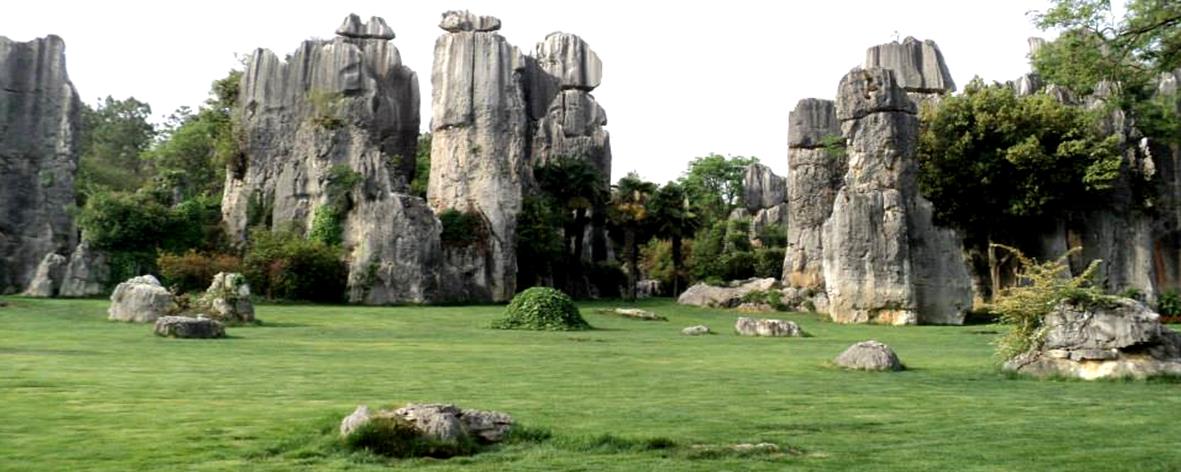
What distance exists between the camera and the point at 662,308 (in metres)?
47.6

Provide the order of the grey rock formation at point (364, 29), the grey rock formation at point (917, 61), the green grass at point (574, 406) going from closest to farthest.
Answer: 1. the green grass at point (574, 406)
2. the grey rock formation at point (364, 29)
3. the grey rock formation at point (917, 61)

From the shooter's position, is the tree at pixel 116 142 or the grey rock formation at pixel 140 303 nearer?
the grey rock formation at pixel 140 303

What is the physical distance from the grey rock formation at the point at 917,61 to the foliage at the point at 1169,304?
723 inches

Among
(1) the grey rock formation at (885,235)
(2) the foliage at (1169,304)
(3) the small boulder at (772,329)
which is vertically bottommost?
(3) the small boulder at (772,329)

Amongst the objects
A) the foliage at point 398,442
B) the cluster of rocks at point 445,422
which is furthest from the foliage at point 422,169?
the foliage at point 398,442

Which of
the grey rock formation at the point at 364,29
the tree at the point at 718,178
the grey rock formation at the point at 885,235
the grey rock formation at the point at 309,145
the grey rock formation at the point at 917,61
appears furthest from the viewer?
the tree at the point at 718,178

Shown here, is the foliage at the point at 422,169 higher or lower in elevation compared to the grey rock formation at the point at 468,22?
lower

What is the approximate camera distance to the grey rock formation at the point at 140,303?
29797 millimetres

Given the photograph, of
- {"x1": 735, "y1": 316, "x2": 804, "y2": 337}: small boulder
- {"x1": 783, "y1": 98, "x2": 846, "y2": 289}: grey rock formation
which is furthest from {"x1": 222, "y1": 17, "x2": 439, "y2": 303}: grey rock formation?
{"x1": 735, "y1": 316, "x2": 804, "y2": 337}: small boulder

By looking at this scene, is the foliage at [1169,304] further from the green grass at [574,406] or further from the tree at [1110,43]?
the tree at [1110,43]

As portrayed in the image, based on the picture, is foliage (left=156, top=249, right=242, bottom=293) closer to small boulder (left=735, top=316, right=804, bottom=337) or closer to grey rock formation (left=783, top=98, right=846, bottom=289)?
small boulder (left=735, top=316, right=804, bottom=337)

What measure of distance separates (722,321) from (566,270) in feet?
67.1

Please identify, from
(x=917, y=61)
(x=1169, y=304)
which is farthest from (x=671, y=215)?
(x=1169, y=304)

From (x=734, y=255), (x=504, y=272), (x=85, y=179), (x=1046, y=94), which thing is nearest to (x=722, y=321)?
(x=504, y=272)
